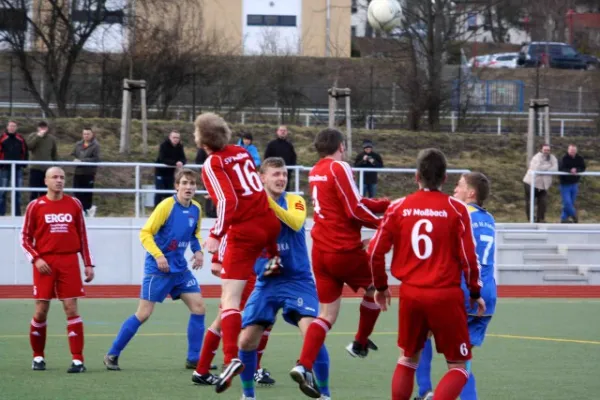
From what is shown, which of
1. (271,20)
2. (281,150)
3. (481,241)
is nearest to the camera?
(481,241)

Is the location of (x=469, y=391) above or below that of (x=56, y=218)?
below

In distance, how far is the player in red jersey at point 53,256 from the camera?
9977mm

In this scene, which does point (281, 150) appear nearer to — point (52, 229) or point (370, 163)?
point (370, 163)

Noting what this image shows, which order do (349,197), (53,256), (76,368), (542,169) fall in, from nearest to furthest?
(349,197), (76,368), (53,256), (542,169)

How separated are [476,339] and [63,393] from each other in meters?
3.17

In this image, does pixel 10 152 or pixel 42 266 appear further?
pixel 10 152

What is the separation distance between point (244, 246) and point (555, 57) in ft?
134

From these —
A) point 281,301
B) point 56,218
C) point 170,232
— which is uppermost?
point 56,218

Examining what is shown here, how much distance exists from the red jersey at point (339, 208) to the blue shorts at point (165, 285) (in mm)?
2252

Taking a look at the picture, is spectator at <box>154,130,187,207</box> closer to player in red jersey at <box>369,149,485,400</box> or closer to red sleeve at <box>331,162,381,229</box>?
red sleeve at <box>331,162,381,229</box>

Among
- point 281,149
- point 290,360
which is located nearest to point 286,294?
point 290,360

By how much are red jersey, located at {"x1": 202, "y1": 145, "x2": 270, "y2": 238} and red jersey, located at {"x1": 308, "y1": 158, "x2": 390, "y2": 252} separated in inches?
22.2

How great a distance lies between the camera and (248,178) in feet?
26.2

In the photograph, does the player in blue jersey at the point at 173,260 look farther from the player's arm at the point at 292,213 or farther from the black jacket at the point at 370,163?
the black jacket at the point at 370,163
